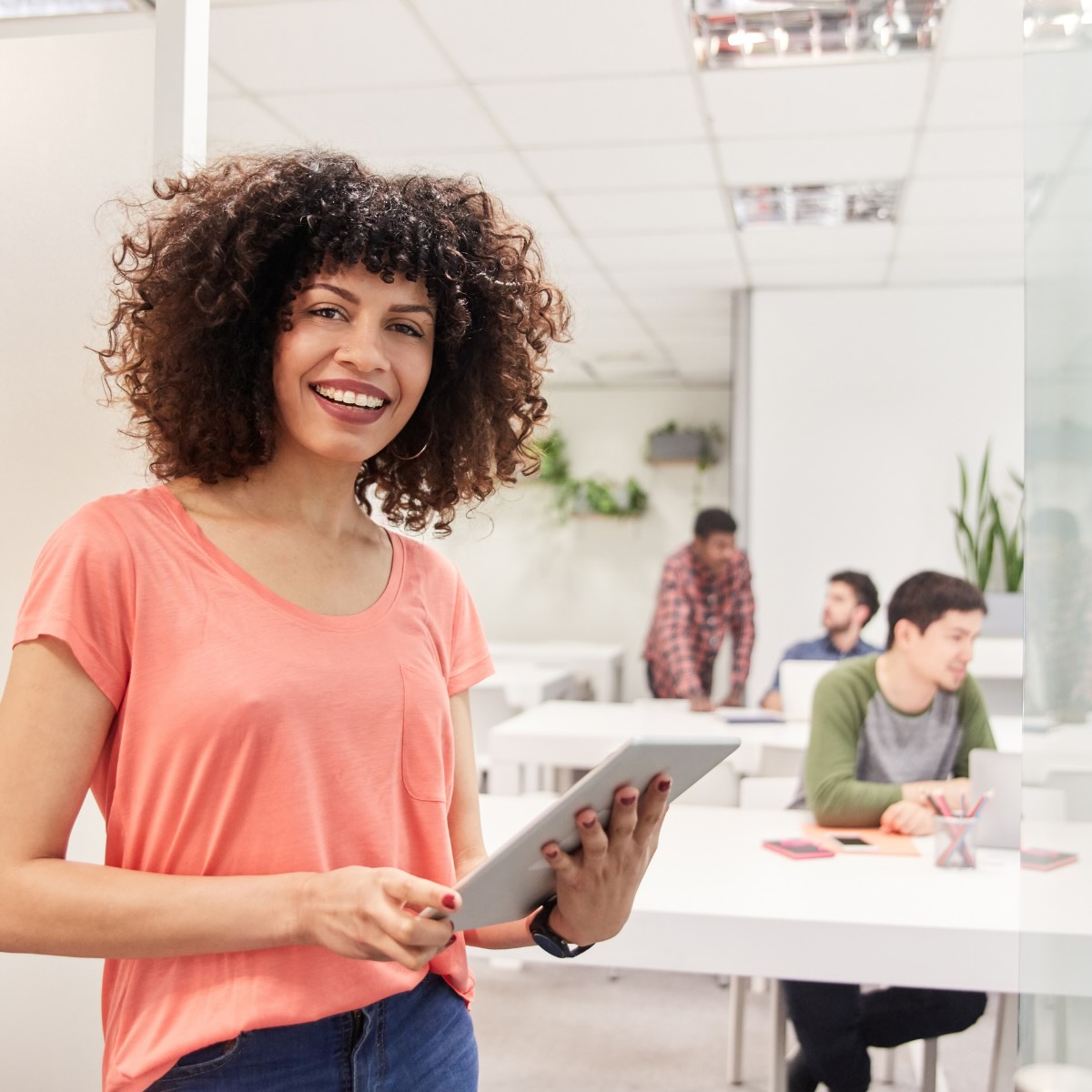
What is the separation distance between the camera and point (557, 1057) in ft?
11.0

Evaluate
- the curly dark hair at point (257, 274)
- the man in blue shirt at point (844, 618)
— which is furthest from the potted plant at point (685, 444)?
the curly dark hair at point (257, 274)

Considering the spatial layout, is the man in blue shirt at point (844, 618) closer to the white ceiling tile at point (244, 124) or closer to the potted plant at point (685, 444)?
the white ceiling tile at point (244, 124)

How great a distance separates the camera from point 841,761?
110 inches

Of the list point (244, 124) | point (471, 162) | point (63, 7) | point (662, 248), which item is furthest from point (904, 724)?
point (662, 248)

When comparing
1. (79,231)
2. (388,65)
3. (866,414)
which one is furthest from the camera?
(866,414)

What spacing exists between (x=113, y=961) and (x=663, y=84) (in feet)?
11.0

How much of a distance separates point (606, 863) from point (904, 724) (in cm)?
203

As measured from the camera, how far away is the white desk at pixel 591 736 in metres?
4.04

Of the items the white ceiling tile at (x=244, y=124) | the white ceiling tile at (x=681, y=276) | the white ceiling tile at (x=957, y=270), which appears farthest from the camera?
the white ceiling tile at (x=681, y=276)

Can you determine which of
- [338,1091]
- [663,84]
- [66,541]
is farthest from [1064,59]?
[663,84]

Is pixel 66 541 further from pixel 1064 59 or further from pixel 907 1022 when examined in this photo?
pixel 907 1022

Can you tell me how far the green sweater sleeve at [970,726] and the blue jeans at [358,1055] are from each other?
210cm

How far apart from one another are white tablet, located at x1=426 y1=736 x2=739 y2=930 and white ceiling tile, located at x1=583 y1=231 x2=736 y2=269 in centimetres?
467

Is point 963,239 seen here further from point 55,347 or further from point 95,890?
point 95,890
